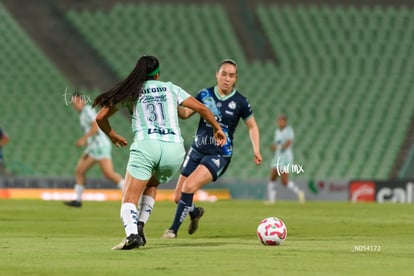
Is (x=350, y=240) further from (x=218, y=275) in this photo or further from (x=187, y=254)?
(x=218, y=275)

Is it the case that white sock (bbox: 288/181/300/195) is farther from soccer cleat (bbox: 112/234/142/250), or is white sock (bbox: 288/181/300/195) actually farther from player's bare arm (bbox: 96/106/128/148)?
soccer cleat (bbox: 112/234/142/250)

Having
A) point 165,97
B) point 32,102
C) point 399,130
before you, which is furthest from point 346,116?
point 165,97

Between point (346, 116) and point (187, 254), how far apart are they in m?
26.5

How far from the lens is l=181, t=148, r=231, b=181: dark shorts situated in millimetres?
14688

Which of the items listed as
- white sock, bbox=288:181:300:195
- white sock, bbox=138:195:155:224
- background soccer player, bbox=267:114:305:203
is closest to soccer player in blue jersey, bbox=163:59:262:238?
white sock, bbox=138:195:155:224

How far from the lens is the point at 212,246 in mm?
12344

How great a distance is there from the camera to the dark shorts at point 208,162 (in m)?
14.7

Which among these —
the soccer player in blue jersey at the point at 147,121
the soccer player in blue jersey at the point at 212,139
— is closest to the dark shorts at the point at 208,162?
the soccer player in blue jersey at the point at 212,139

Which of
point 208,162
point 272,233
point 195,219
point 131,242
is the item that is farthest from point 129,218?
point 195,219

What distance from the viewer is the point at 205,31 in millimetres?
40781

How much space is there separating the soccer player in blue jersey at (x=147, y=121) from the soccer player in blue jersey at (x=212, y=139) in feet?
8.28

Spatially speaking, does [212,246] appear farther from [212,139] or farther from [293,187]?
[293,187]

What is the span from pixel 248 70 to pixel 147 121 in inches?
1091

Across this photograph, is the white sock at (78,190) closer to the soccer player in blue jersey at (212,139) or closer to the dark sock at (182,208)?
the soccer player in blue jersey at (212,139)
